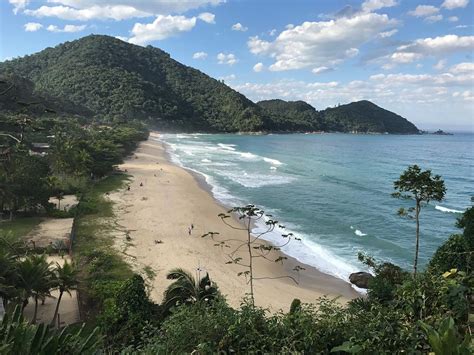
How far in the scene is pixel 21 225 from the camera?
85.2 ft

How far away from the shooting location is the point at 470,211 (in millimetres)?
14844

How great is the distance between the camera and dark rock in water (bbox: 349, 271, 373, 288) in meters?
20.8

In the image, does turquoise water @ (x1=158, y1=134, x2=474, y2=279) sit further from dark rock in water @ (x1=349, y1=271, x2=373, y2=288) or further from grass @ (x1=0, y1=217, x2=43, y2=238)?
grass @ (x1=0, y1=217, x2=43, y2=238)

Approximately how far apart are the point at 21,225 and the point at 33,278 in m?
15.1

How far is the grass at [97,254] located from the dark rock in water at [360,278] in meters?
11.0

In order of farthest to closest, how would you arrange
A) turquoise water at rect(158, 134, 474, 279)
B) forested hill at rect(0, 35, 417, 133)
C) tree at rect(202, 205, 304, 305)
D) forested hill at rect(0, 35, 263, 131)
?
forested hill at rect(0, 35, 263, 131), forested hill at rect(0, 35, 417, 133), turquoise water at rect(158, 134, 474, 279), tree at rect(202, 205, 304, 305)

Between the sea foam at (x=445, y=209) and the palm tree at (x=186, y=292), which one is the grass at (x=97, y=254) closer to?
the palm tree at (x=186, y=292)

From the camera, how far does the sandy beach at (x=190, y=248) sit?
63.9 ft

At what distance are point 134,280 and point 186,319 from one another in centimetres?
583

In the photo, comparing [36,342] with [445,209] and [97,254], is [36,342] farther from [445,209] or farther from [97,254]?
[445,209]

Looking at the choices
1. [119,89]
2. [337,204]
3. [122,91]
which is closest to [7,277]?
[337,204]

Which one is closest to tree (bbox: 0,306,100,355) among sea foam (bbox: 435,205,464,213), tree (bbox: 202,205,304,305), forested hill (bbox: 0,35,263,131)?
tree (bbox: 202,205,304,305)

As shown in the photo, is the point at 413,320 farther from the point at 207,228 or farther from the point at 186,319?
the point at 207,228

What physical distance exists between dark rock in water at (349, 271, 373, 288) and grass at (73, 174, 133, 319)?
11018 mm
